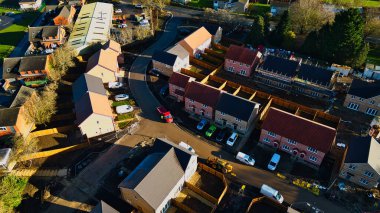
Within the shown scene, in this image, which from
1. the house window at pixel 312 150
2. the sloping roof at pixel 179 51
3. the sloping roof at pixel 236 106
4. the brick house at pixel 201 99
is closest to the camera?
the house window at pixel 312 150

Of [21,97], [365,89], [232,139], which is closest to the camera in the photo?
[232,139]

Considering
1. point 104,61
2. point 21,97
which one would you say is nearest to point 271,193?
point 104,61

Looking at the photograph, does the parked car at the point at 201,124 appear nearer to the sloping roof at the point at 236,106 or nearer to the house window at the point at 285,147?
the sloping roof at the point at 236,106

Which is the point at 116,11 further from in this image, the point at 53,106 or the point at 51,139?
the point at 51,139

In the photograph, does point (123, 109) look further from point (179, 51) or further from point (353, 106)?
point (353, 106)

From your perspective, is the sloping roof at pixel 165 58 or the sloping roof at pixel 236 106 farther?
the sloping roof at pixel 165 58

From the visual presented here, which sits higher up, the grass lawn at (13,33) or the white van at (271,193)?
the grass lawn at (13,33)

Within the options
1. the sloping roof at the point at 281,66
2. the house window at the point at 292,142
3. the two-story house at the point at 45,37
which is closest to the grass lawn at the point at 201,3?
the sloping roof at the point at 281,66

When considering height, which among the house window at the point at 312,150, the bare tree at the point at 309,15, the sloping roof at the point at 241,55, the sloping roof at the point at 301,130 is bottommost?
the house window at the point at 312,150
